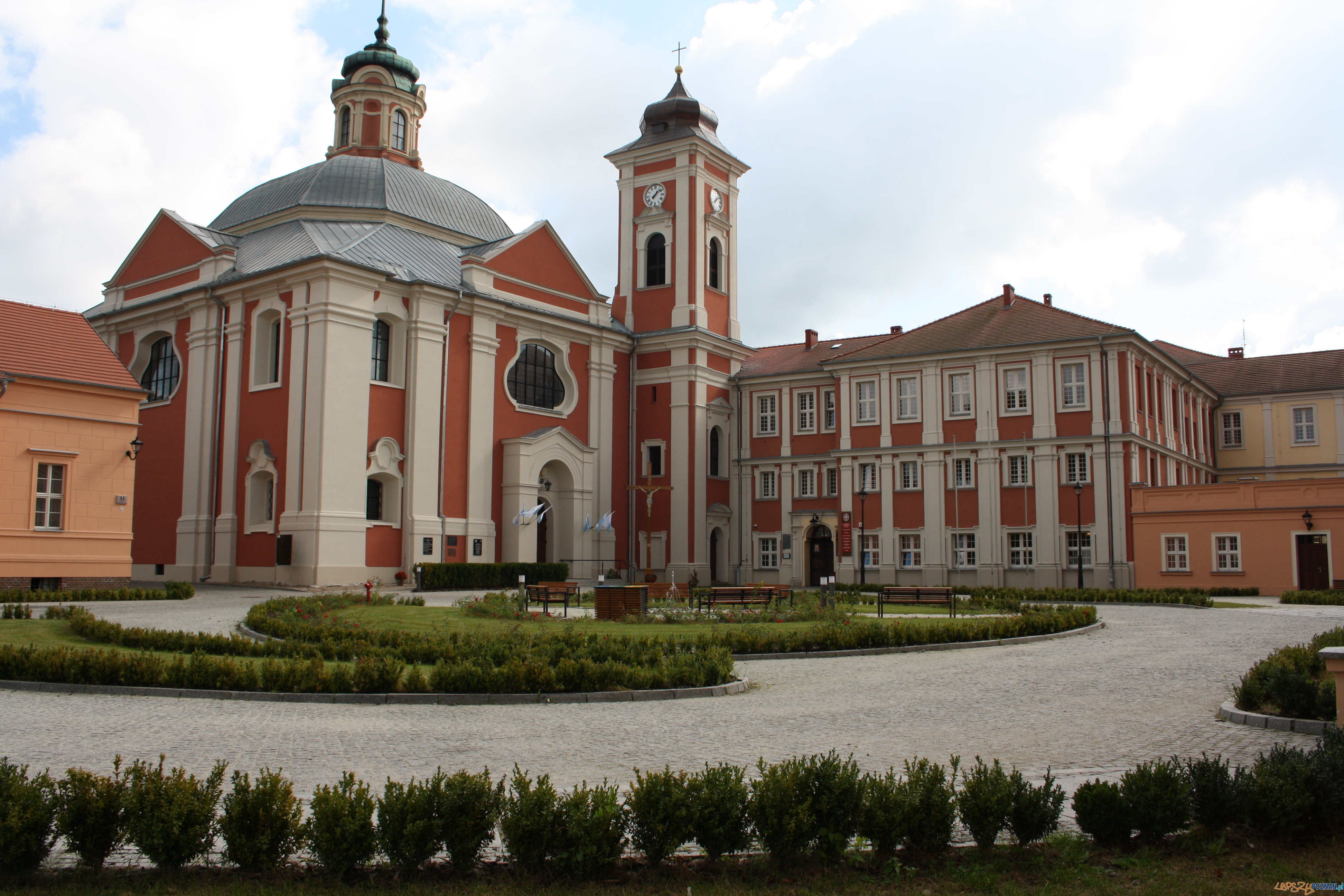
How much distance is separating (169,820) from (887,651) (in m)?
12.2

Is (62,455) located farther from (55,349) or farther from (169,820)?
(169,820)

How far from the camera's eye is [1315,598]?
28.8 metres

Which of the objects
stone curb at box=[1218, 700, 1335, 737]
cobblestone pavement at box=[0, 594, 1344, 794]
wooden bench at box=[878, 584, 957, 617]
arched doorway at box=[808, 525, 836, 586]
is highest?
arched doorway at box=[808, 525, 836, 586]

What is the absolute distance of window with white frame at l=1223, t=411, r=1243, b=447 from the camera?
5294 centimetres

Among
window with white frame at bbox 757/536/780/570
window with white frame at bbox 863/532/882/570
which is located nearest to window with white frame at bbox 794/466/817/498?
window with white frame at bbox 757/536/780/570

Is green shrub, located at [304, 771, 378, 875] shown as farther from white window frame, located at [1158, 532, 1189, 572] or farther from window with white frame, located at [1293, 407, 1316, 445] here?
window with white frame, located at [1293, 407, 1316, 445]

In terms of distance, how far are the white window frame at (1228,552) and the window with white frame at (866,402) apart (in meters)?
12.7

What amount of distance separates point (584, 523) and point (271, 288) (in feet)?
45.3

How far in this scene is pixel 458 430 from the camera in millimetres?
36438

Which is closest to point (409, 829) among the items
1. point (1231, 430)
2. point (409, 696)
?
point (409, 696)

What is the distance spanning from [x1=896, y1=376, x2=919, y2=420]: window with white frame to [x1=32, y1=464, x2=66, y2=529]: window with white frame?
2811 centimetres

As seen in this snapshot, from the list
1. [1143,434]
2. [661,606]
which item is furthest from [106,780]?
[1143,434]

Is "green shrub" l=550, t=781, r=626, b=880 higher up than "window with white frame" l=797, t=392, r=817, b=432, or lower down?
lower down

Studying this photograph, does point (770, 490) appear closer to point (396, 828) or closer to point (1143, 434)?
point (1143, 434)
